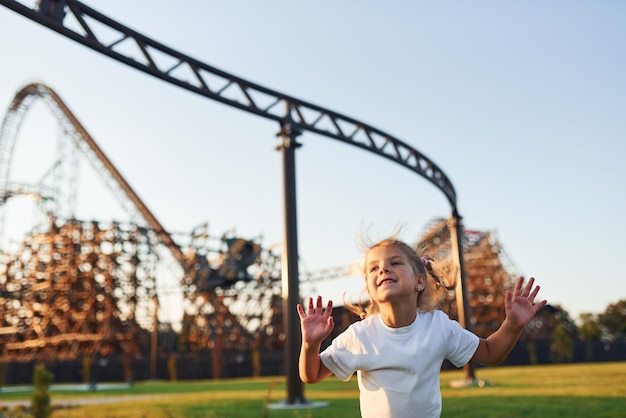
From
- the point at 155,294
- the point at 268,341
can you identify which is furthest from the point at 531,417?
the point at 268,341

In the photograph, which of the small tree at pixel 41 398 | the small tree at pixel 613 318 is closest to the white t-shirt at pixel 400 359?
the small tree at pixel 41 398

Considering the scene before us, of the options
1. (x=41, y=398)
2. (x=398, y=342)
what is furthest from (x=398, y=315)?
(x=41, y=398)

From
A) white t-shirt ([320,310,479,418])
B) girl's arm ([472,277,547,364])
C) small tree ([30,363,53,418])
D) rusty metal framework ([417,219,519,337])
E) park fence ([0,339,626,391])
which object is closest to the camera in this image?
white t-shirt ([320,310,479,418])

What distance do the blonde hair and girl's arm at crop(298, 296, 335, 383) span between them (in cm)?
31

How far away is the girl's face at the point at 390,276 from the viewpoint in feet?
6.98

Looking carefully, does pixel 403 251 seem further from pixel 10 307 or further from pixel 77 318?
pixel 10 307

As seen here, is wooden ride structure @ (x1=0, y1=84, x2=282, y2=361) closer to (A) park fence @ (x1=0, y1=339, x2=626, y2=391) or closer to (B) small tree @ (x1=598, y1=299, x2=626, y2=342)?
(A) park fence @ (x1=0, y1=339, x2=626, y2=391)

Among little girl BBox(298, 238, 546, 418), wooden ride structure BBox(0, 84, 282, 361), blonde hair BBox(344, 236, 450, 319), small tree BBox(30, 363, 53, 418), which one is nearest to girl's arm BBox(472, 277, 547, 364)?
little girl BBox(298, 238, 546, 418)

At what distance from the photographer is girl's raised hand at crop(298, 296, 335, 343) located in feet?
6.90

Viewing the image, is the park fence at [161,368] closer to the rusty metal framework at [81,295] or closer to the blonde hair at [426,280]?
the rusty metal framework at [81,295]

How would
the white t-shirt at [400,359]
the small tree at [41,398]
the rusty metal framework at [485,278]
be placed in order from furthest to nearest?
the rusty metal framework at [485,278], the small tree at [41,398], the white t-shirt at [400,359]

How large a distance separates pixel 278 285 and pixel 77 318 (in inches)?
412

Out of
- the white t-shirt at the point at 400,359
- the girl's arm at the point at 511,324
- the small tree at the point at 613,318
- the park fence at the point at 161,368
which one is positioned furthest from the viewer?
the small tree at the point at 613,318

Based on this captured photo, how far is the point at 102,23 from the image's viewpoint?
6805 mm
